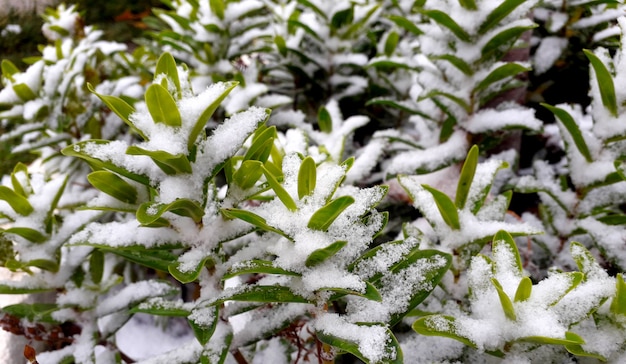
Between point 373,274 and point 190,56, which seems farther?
point 190,56

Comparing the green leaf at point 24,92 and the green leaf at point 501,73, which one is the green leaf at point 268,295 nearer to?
the green leaf at point 501,73

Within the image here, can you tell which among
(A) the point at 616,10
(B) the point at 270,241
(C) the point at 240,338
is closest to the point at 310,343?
(C) the point at 240,338

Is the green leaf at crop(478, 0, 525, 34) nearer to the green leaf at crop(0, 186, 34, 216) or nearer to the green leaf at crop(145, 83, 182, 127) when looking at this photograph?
the green leaf at crop(145, 83, 182, 127)

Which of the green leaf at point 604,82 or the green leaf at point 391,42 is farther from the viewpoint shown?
the green leaf at point 391,42

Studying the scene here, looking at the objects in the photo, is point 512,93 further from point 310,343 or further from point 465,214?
point 310,343

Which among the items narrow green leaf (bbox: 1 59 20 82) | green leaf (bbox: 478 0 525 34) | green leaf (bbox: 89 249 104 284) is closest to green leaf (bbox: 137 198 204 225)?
green leaf (bbox: 89 249 104 284)

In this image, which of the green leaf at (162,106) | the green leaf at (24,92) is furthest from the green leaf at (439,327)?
Result: the green leaf at (24,92)

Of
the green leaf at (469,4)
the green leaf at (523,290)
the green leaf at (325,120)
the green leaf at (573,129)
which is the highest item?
the green leaf at (469,4)

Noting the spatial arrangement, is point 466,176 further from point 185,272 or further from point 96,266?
point 96,266
